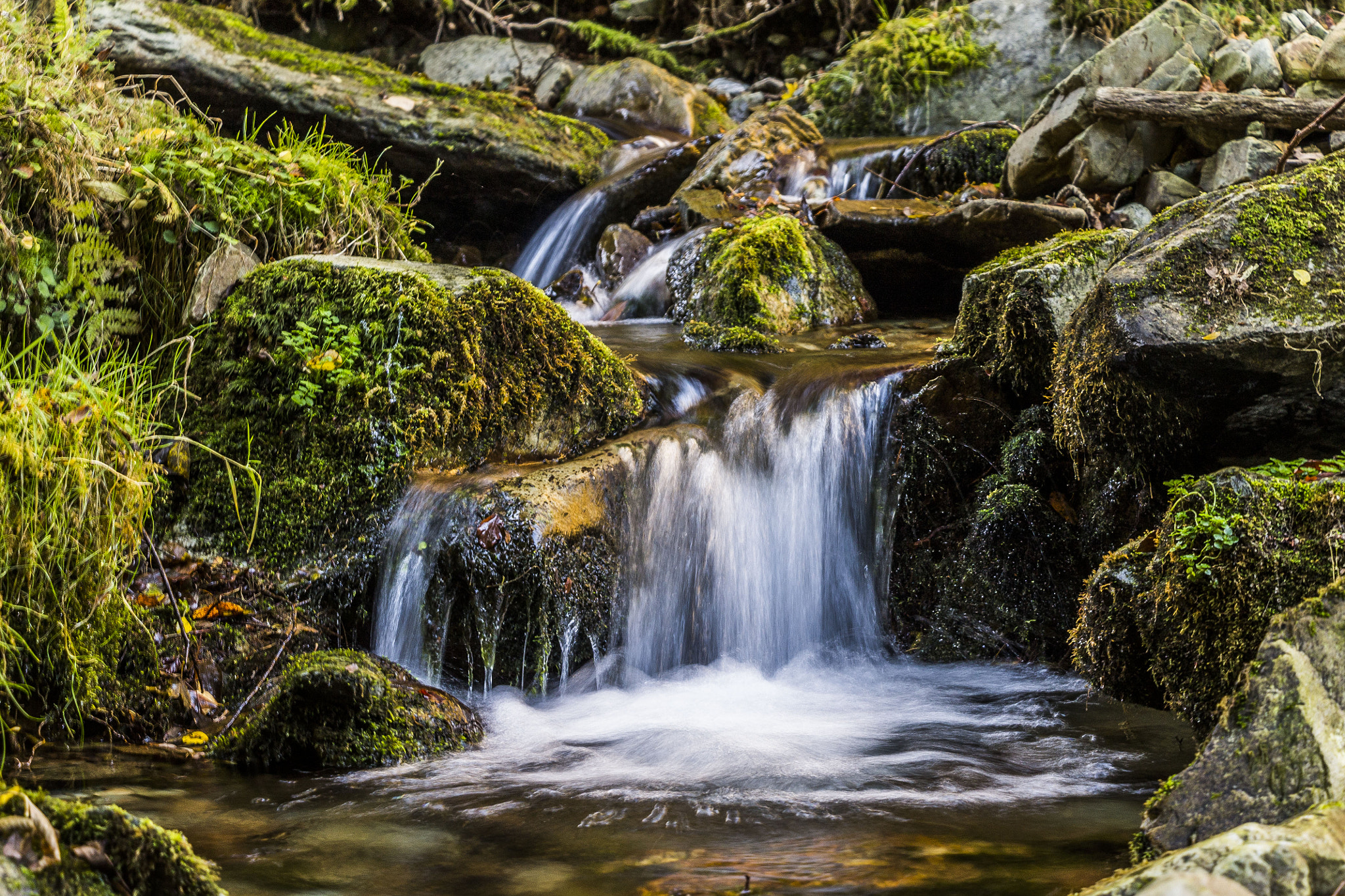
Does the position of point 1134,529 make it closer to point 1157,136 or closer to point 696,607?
point 696,607

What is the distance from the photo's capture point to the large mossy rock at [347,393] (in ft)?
13.4

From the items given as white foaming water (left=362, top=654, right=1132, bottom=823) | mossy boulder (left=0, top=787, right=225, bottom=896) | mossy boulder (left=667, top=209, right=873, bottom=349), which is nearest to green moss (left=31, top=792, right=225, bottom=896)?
mossy boulder (left=0, top=787, right=225, bottom=896)

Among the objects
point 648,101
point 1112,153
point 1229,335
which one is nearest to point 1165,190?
point 1112,153

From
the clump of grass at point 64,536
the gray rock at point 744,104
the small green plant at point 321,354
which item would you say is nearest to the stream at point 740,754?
the clump of grass at point 64,536

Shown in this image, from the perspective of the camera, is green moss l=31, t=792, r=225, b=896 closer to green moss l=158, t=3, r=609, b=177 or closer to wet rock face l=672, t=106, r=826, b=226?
wet rock face l=672, t=106, r=826, b=226

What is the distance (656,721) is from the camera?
3695 millimetres

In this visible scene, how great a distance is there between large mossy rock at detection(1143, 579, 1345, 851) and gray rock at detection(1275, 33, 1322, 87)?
22.6 feet

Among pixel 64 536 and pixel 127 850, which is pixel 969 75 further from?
pixel 127 850

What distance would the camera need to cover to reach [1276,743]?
2.04 meters

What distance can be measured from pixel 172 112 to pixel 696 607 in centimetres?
367

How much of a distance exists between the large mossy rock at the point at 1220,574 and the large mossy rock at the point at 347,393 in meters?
2.71

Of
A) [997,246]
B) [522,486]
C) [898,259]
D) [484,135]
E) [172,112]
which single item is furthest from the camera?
[484,135]

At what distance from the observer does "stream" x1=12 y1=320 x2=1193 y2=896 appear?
2.40m

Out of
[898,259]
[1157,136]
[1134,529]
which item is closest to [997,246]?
[898,259]
